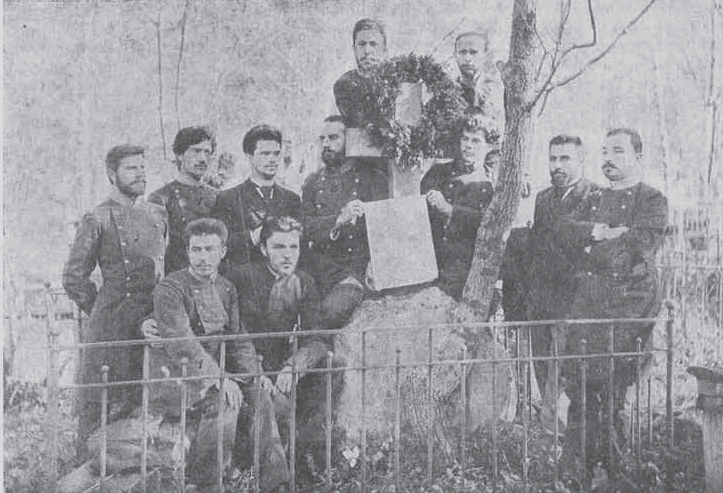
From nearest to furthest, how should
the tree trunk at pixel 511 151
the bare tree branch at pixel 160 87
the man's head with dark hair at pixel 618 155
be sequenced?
the bare tree branch at pixel 160 87 → the tree trunk at pixel 511 151 → the man's head with dark hair at pixel 618 155

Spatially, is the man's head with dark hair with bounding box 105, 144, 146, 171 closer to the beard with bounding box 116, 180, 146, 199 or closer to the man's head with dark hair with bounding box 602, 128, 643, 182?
the beard with bounding box 116, 180, 146, 199

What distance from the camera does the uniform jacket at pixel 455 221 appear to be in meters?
5.88

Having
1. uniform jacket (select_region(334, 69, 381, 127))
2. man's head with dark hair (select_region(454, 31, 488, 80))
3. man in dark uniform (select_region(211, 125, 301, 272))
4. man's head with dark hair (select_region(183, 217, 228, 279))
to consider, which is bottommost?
man's head with dark hair (select_region(183, 217, 228, 279))

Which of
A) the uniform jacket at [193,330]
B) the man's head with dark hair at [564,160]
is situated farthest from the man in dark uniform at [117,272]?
the man's head with dark hair at [564,160]

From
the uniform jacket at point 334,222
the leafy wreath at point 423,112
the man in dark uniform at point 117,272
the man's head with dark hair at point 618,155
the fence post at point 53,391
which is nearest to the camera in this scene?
the fence post at point 53,391

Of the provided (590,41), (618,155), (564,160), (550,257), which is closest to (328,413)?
(550,257)

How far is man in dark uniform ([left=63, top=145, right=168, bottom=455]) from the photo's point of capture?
17.3 feet

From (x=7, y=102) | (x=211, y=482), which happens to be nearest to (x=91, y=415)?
(x=211, y=482)

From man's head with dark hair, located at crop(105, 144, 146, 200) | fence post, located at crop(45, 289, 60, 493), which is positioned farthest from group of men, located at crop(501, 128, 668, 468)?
fence post, located at crop(45, 289, 60, 493)

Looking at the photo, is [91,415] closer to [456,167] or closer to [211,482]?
[211,482]

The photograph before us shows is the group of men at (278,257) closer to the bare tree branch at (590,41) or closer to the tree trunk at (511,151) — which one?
the tree trunk at (511,151)

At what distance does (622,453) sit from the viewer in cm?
611

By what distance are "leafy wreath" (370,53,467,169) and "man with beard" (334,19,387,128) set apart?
2.1 inches

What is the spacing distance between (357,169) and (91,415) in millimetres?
2384
